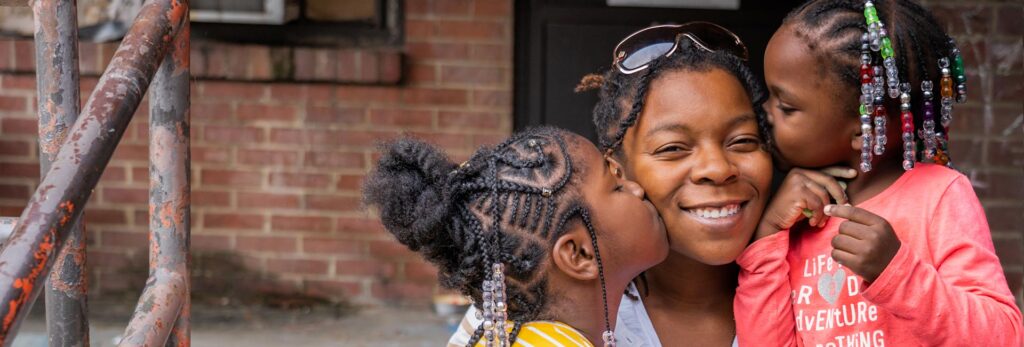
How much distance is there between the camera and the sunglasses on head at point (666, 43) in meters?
2.37

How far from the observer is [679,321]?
2404 mm

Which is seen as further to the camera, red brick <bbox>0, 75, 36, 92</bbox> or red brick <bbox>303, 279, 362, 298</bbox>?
red brick <bbox>303, 279, 362, 298</bbox>

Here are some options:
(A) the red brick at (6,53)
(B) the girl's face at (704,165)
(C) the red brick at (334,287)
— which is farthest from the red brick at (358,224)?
(B) the girl's face at (704,165)

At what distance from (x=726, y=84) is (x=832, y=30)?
0.75ft

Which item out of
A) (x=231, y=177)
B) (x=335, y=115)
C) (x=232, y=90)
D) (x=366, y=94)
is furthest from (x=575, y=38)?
(x=231, y=177)

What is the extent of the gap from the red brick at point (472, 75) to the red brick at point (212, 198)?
3.55ft

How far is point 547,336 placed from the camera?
6.49ft

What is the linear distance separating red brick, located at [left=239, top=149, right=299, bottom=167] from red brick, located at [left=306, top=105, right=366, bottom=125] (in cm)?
18

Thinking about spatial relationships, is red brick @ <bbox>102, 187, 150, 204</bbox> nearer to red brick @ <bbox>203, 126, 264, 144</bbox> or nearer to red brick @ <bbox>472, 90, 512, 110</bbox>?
red brick @ <bbox>203, 126, 264, 144</bbox>

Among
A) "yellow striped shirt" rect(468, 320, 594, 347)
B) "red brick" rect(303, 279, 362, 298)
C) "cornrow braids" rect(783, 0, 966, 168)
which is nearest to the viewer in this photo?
"yellow striped shirt" rect(468, 320, 594, 347)

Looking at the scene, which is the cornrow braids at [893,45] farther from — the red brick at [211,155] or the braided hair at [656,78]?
the red brick at [211,155]

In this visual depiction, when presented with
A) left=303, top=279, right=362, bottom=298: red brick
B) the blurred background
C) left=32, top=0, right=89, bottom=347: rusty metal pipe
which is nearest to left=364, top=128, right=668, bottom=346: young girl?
left=32, top=0, right=89, bottom=347: rusty metal pipe

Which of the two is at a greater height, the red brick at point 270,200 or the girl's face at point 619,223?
the girl's face at point 619,223

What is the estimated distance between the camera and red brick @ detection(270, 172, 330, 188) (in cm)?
493
